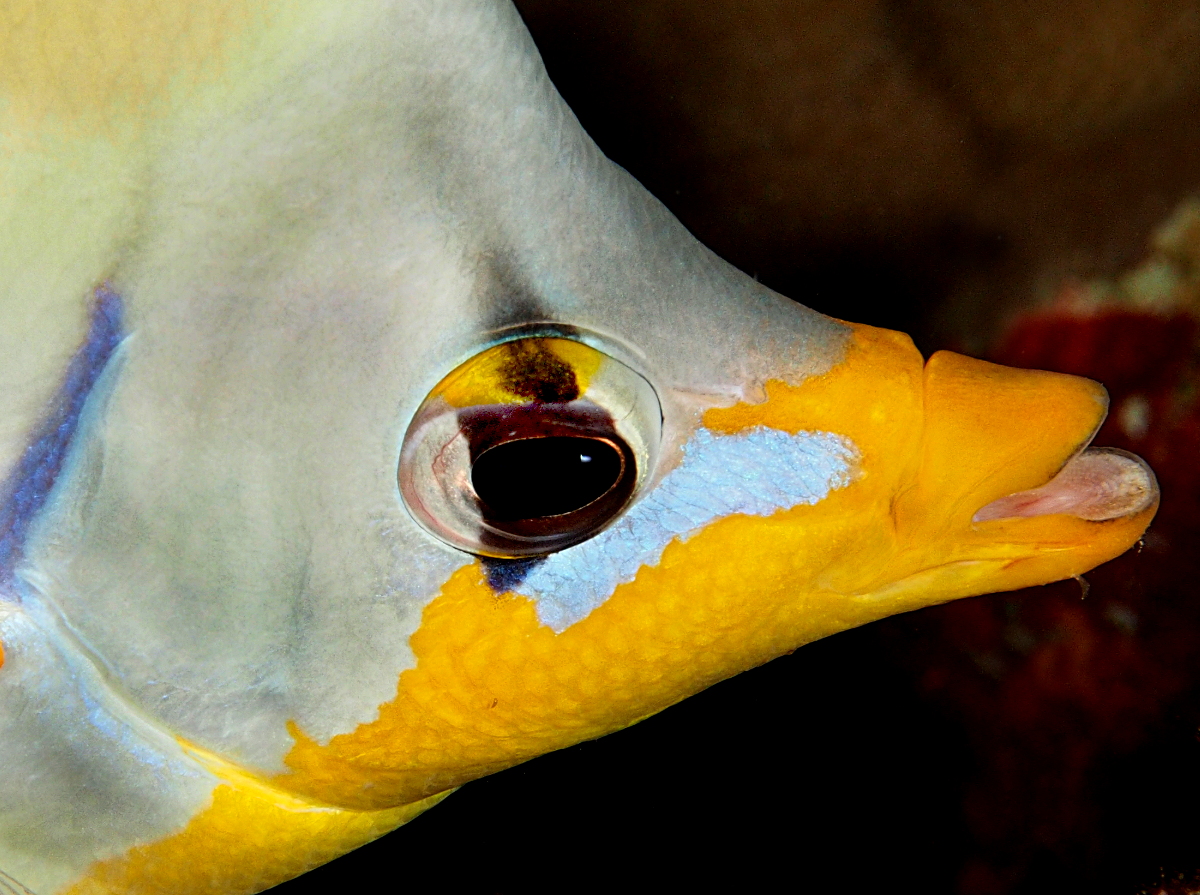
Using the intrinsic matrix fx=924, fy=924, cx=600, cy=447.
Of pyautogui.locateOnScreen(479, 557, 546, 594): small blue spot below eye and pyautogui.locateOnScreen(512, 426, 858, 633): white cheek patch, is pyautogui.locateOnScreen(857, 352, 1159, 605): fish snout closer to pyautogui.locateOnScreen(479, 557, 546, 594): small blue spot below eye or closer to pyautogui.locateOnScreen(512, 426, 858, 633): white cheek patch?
pyautogui.locateOnScreen(512, 426, 858, 633): white cheek patch

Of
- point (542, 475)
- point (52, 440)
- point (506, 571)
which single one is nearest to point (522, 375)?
point (542, 475)

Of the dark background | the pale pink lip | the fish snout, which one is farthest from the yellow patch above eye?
the dark background

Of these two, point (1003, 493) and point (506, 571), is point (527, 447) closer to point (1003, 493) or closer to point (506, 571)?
point (506, 571)

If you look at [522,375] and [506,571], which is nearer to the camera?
[522,375]

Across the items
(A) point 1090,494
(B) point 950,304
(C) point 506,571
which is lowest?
(C) point 506,571

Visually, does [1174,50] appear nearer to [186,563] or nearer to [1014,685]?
[1014,685]

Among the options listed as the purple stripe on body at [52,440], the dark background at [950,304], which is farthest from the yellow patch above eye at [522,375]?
the dark background at [950,304]
